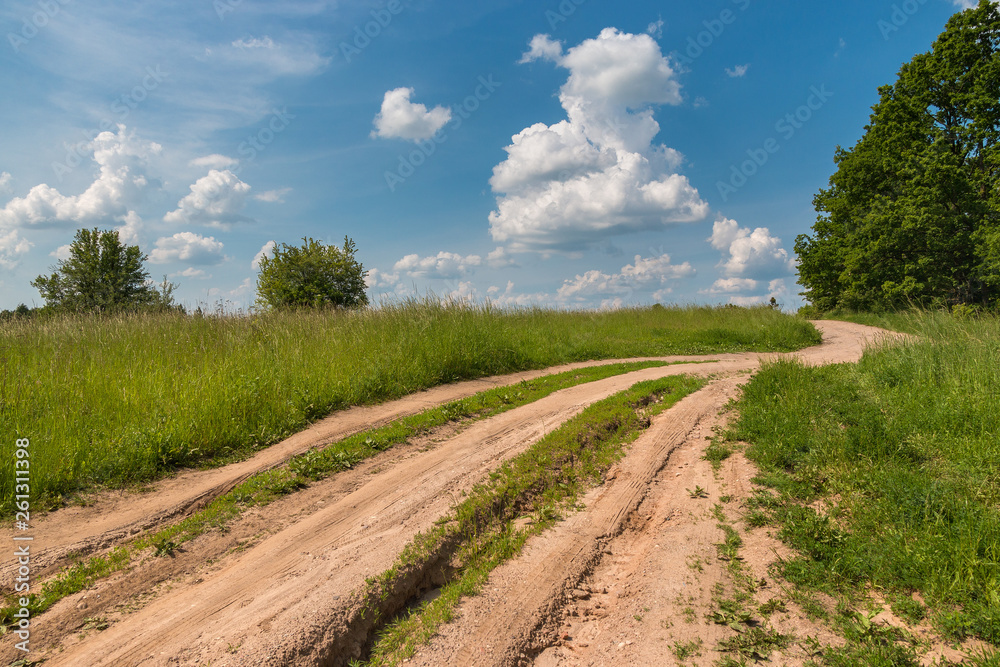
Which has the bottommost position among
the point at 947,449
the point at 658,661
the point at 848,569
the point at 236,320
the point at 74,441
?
the point at 658,661

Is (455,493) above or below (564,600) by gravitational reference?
above

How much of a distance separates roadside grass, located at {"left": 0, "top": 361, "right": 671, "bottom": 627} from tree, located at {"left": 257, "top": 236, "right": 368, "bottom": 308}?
20.6 meters

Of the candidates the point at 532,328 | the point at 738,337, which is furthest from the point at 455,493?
the point at 738,337

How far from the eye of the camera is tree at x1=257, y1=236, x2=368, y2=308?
27.0 meters

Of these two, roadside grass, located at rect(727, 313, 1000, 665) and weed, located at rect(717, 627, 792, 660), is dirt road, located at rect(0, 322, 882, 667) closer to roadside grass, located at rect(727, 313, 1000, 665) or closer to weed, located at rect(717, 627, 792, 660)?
weed, located at rect(717, 627, 792, 660)

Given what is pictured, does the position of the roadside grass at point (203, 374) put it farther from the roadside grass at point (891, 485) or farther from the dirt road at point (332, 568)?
the roadside grass at point (891, 485)

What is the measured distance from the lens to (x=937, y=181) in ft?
72.4

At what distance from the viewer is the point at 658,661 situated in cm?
299

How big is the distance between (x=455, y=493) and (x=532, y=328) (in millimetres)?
12023

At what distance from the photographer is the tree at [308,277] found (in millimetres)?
26969

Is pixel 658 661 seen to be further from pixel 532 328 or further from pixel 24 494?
pixel 532 328

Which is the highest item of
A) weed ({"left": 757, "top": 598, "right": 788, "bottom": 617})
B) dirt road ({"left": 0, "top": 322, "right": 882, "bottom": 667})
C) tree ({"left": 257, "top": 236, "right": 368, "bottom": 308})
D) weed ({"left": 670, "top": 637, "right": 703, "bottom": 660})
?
tree ({"left": 257, "top": 236, "right": 368, "bottom": 308})

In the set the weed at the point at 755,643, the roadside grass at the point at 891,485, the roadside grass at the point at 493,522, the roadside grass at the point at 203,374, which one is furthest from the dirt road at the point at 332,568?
the roadside grass at the point at 891,485

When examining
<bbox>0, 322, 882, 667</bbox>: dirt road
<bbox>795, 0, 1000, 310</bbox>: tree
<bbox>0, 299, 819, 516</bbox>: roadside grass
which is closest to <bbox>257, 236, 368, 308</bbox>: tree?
<bbox>0, 299, 819, 516</bbox>: roadside grass
